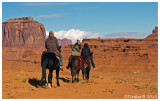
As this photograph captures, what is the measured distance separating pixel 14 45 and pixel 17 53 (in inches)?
487

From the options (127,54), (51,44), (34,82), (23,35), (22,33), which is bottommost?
(127,54)

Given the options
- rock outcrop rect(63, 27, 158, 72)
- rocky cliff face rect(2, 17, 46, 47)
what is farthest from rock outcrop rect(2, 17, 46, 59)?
rock outcrop rect(63, 27, 158, 72)

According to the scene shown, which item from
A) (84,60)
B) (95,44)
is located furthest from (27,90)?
(95,44)

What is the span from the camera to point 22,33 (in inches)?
7352

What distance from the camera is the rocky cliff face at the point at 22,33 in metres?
184

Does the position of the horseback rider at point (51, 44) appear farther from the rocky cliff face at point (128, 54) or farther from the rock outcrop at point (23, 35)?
the rock outcrop at point (23, 35)

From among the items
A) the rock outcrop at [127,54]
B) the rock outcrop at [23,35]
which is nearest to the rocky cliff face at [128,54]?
the rock outcrop at [127,54]

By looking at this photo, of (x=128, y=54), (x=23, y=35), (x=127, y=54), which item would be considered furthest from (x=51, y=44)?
(x=23, y=35)

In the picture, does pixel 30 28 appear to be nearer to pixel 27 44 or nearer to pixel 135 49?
pixel 27 44

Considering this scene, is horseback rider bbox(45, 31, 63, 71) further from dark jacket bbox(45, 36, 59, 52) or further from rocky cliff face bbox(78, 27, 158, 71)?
rocky cliff face bbox(78, 27, 158, 71)

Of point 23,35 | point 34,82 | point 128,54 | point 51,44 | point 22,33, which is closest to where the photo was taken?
point 51,44

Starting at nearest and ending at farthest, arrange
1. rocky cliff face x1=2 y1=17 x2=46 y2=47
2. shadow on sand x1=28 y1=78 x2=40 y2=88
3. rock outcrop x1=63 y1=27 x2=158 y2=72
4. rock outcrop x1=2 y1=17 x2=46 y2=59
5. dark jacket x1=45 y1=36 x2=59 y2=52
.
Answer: dark jacket x1=45 y1=36 x2=59 y2=52 < shadow on sand x1=28 y1=78 x2=40 y2=88 < rock outcrop x1=63 y1=27 x2=158 y2=72 < rock outcrop x1=2 y1=17 x2=46 y2=59 < rocky cliff face x1=2 y1=17 x2=46 y2=47

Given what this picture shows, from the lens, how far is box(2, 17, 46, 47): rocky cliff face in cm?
18400

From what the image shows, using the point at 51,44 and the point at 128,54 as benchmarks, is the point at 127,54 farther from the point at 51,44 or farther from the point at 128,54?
the point at 51,44
